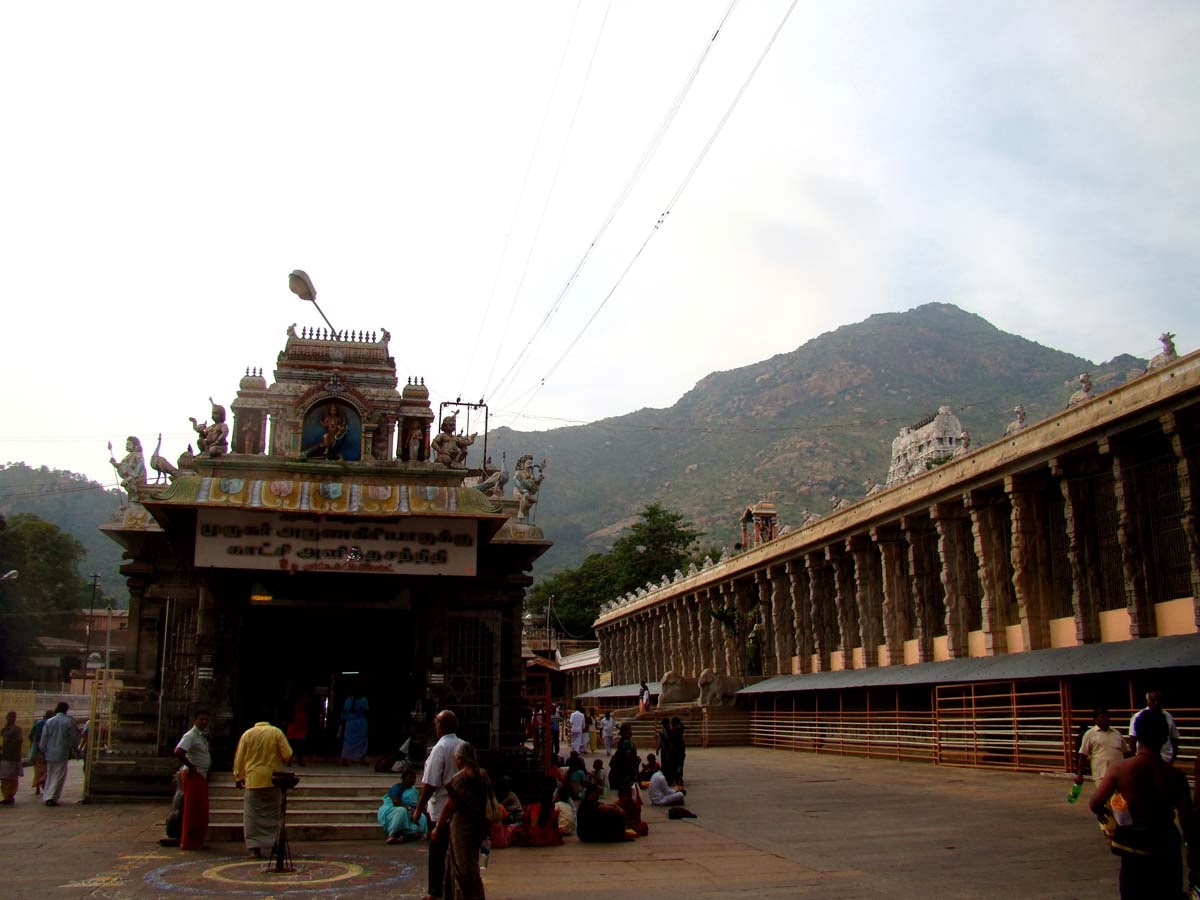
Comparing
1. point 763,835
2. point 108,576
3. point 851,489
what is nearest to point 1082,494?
point 763,835

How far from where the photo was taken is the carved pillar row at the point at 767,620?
44.0 m

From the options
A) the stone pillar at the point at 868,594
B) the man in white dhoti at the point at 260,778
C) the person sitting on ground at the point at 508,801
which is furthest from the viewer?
the stone pillar at the point at 868,594

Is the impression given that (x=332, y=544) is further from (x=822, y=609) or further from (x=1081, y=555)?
(x=822, y=609)

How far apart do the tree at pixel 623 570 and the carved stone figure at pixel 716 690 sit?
35.8m

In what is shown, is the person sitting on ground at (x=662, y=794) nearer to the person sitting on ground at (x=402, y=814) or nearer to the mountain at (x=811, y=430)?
the person sitting on ground at (x=402, y=814)

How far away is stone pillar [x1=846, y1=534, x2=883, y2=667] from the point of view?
116ft

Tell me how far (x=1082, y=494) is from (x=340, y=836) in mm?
18983

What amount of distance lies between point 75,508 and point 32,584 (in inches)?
3175

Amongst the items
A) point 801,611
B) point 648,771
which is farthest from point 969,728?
point 801,611

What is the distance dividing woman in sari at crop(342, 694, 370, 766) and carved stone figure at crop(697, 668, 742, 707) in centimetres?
2264

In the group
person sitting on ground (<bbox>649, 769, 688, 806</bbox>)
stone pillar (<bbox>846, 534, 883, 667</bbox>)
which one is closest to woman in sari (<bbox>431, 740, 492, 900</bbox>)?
person sitting on ground (<bbox>649, 769, 688, 806</bbox>)

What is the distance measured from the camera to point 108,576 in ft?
426

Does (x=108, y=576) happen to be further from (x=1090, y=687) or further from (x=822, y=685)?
(x=1090, y=687)

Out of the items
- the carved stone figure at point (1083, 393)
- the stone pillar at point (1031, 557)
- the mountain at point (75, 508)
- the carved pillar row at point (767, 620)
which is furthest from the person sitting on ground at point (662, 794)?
the mountain at point (75, 508)
